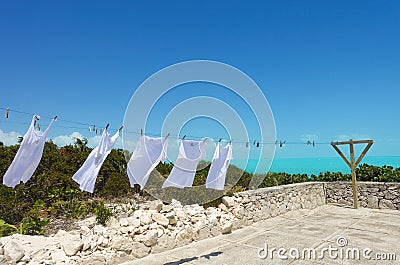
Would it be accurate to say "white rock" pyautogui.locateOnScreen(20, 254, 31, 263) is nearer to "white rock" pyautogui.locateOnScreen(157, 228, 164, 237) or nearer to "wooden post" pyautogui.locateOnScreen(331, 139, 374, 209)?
"white rock" pyautogui.locateOnScreen(157, 228, 164, 237)

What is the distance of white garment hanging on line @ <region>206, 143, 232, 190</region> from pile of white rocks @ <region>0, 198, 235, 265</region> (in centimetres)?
121

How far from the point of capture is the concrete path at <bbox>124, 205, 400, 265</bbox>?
169 inches

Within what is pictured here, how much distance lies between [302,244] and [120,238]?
3.22 metres

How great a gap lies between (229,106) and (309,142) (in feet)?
15.7

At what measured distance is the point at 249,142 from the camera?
28.8ft

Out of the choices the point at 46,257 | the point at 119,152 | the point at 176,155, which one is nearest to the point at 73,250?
the point at 46,257

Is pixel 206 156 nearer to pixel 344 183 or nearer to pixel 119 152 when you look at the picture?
pixel 119 152

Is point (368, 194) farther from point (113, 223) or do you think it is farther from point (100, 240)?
point (100, 240)

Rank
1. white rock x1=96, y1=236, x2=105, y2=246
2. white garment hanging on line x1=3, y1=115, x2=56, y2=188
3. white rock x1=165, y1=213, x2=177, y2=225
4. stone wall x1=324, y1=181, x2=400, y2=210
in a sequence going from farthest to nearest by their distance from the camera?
stone wall x1=324, y1=181, x2=400, y2=210 → white rock x1=165, y1=213, x2=177, y2=225 → white garment hanging on line x1=3, y1=115, x2=56, y2=188 → white rock x1=96, y1=236, x2=105, y2=246

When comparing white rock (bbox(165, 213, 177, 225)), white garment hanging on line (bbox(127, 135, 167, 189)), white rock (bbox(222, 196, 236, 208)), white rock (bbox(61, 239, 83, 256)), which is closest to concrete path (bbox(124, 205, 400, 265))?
white rock (bbox(165, 213, 177, 225))

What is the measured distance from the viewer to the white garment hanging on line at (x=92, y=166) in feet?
16.8

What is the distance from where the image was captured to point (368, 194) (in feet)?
29.9

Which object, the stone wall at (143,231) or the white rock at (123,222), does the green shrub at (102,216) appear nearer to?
the stone wall at (143,231)

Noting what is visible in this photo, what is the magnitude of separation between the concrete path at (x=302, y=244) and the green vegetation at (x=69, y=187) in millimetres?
1335
